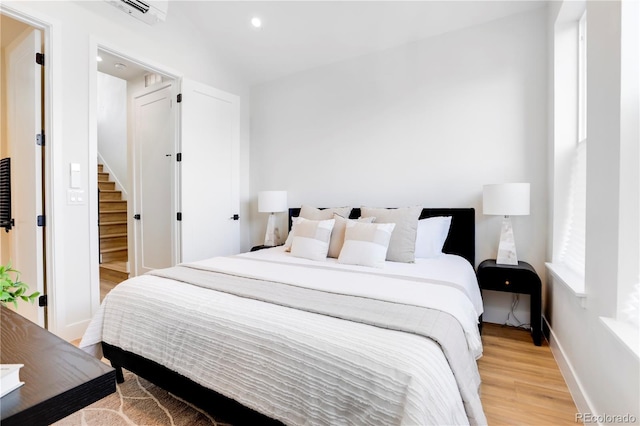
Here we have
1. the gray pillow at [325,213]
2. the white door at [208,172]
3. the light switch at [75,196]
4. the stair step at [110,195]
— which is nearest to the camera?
the light switch at [75,196]

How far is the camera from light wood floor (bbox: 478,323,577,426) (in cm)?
160

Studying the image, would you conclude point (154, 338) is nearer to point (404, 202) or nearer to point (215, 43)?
point (404, 202)

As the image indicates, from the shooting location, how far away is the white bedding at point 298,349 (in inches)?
38.2

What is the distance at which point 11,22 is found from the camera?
2760 mm

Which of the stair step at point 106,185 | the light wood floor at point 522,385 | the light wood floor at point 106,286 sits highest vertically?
the stair step at point 106,185

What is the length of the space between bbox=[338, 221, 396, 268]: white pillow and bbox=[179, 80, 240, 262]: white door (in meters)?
1.97

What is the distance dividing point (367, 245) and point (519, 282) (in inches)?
49.3

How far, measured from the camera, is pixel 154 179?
3855 millimetres

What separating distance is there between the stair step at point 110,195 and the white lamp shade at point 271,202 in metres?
3.36

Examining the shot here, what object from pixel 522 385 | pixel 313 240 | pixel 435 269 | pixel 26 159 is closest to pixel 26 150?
pixel 26 159

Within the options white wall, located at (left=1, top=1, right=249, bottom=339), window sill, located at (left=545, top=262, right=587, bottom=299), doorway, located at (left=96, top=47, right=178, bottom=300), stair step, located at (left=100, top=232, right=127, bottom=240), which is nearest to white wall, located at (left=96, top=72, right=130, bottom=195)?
stair step, located at (left=100, top=232, right=127, bottom=240)

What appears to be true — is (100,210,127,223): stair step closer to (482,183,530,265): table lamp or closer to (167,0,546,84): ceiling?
(167,0,546,84): ceiling

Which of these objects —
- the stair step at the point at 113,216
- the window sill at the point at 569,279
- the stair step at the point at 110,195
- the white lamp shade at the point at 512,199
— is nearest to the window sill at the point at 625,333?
the window sill at the point at 569,279

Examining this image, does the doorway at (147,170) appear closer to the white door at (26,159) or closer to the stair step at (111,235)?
the stair step at (111,235)
